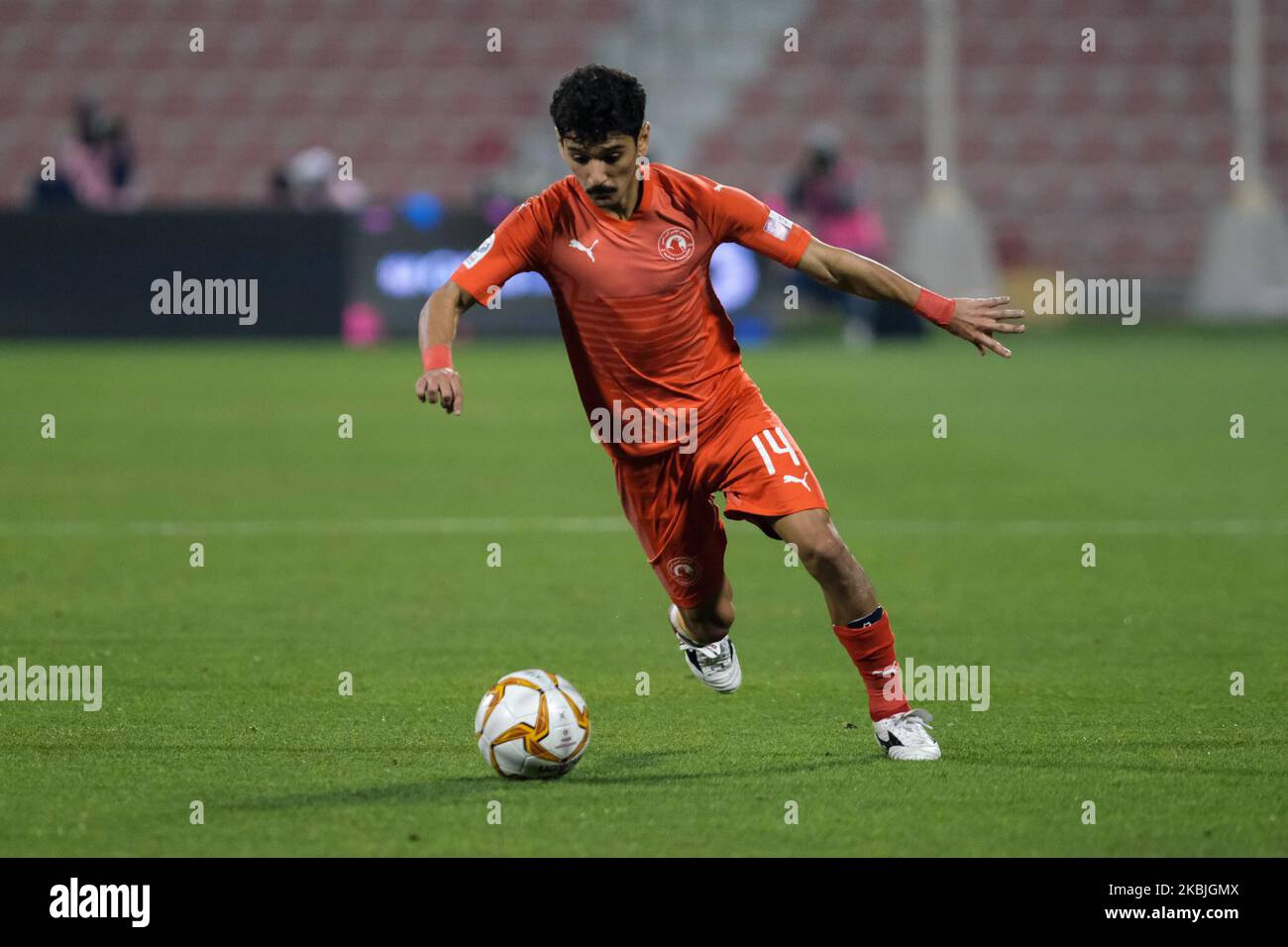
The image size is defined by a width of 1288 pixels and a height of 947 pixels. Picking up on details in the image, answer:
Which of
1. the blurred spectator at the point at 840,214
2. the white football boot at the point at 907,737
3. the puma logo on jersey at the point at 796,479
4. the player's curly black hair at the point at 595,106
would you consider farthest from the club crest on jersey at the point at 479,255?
the blurred spectator at the point at 840,214

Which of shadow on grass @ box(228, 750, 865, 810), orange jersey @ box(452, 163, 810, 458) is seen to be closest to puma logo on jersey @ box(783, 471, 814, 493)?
orange jersey @ box(452, 163, 810, 458)

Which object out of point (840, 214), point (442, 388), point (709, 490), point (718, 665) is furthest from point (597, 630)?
point (840, 214)

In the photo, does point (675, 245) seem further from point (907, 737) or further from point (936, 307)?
point (907, 737)

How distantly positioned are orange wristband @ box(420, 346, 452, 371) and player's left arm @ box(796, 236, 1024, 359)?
1.14 meters

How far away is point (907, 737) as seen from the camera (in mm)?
6020

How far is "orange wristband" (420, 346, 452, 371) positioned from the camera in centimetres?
592

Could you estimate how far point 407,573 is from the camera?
32.3 ft

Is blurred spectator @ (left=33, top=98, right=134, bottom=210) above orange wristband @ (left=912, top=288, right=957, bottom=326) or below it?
above

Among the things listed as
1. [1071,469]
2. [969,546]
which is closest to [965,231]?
[1071,469]

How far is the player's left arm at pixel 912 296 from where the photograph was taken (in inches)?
246

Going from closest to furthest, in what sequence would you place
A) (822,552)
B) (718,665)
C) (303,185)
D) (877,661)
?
(822,552)
(877,661)
(718,665)
(303,185)

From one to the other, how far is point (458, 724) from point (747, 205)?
1.87 m

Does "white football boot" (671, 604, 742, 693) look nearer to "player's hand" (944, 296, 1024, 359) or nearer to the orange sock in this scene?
the orange sock

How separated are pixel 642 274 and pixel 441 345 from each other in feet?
2.43
